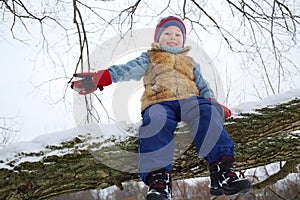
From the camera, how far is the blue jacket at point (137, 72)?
6.72ft

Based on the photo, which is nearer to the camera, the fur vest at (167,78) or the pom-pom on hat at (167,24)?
the fur vest at (167,78)

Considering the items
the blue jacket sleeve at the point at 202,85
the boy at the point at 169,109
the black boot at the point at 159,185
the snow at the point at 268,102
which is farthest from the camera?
the blue jacket sleeve at the point at 202,85

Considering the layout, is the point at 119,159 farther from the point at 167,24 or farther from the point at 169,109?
the point at 167,24

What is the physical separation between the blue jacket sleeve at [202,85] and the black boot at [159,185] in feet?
2.79

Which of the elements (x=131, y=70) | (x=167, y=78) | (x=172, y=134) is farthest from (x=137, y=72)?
(x=172, y=134)

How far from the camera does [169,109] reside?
72.2 inches

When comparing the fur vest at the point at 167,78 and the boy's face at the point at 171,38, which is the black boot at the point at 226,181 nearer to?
the fur vest at the point at 167,78

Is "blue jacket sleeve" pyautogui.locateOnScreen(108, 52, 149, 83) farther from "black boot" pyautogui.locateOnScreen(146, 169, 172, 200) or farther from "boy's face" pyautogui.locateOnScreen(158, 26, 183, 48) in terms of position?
"black boot" pyautogui.locateOnScreen(146, 169, 172, 200)

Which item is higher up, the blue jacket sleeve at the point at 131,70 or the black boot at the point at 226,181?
the blue jacket sleeve at the point at 131,70

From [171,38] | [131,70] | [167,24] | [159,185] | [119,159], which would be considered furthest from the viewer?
[167,24]

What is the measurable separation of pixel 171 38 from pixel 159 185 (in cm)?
134

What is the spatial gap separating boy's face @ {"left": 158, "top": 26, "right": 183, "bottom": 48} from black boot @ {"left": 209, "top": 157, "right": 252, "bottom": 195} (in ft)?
3.84

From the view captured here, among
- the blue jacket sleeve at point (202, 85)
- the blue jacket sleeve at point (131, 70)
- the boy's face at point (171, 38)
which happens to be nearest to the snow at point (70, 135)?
the blue jacket sleeve at point (202, 85)

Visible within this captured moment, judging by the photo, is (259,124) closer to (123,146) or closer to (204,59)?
(123,146)
